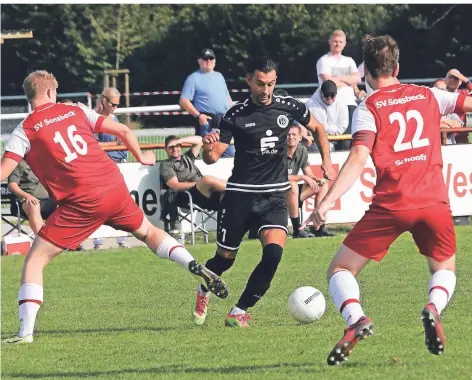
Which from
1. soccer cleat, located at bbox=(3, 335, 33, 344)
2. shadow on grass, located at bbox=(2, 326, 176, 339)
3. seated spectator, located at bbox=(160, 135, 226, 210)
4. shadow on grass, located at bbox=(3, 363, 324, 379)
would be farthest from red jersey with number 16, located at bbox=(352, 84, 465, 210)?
seated spectator, located at bbox=(160, 135, 226, 210)

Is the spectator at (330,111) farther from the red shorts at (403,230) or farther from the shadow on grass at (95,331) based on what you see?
the red shorts at (403,230)

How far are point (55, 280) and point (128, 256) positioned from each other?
177 cm

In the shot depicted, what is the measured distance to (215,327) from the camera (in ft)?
31.9

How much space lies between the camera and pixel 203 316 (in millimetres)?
9953

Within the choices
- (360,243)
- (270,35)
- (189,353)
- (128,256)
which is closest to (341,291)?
(360,243)

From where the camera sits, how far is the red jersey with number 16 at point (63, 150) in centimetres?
909

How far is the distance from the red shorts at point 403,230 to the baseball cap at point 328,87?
379 inches

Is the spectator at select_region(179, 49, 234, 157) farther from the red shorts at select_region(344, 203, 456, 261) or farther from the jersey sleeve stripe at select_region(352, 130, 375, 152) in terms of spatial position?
the jersey sleeve stripe at select_region(352, 130, 375, 152)

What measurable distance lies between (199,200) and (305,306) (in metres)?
6.75

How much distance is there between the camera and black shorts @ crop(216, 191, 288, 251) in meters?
9.62

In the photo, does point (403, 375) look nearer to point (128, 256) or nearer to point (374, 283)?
point (374, 283)

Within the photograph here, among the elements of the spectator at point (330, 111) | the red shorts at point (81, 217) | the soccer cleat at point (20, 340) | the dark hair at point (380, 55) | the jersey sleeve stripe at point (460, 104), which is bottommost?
the spectator at point (330, 111)

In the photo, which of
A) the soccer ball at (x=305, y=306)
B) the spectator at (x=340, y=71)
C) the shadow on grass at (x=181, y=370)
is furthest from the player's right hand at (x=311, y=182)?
the shadow on grass at (x=181, y=370)

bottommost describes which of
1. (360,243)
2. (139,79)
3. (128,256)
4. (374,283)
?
(139,79)
